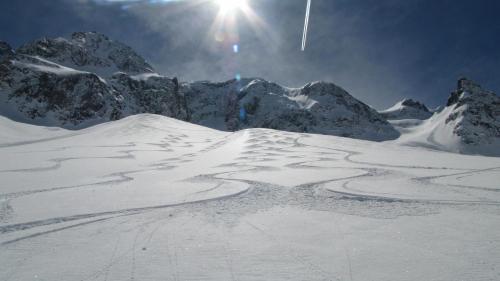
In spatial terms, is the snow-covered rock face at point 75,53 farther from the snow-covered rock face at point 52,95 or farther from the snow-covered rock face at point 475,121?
the snow-covered rock face at point 475,121

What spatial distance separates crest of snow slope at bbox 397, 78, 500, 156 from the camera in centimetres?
16688

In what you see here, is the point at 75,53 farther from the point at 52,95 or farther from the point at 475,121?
the point at 475,121

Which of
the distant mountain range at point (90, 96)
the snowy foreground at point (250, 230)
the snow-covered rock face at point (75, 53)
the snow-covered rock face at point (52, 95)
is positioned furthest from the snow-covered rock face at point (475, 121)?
the snow-covered rock face at point (75, 53)

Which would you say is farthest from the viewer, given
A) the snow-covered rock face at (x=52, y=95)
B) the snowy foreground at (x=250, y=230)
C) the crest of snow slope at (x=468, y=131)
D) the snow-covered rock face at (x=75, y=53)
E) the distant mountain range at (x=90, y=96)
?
the crest of snow slope at (x=468, y=131)

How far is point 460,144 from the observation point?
16700 cm

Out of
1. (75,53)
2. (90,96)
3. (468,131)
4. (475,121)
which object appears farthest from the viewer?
(475,121)

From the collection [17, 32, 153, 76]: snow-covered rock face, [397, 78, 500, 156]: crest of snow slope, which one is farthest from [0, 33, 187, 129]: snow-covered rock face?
[397, 78, 500, 156]: crest of snow slope

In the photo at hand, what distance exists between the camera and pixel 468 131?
6875 inches

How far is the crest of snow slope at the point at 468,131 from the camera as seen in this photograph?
547 feet

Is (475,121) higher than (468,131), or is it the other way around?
(475,121)

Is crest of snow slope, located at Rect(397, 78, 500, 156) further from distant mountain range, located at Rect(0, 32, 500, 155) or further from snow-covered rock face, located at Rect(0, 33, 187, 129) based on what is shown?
snow-covered rock face, located at Rect(0, 33, 187, 129)

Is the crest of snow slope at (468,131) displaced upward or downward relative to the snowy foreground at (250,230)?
upward

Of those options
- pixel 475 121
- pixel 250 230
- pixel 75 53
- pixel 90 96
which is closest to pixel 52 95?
pixel 90 96

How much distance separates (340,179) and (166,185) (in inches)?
152
